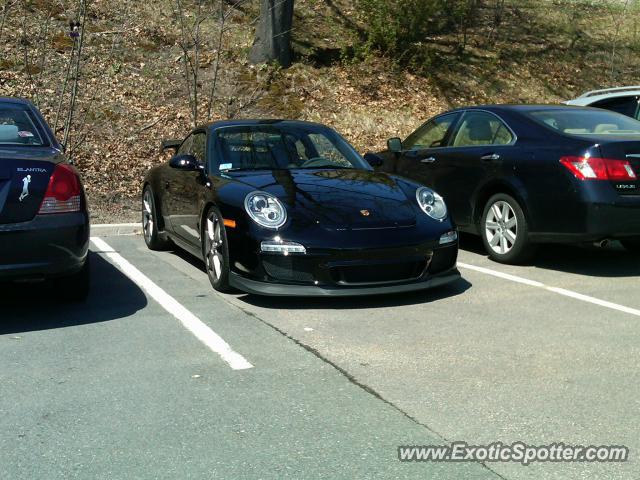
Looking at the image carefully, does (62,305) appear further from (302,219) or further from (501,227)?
(501,227)

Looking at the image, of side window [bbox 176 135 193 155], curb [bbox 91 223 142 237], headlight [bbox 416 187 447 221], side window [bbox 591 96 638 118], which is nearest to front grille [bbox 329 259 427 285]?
headlight [bbox 416 187 447 221]

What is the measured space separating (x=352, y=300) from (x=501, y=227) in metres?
2.22

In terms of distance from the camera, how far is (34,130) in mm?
6285

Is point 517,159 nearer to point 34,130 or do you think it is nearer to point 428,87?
point 34,130

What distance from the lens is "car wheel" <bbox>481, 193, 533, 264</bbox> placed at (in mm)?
7504

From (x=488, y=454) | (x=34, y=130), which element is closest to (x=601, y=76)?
(x=34, y=130)

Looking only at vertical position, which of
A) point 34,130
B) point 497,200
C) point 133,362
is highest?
point 34,130

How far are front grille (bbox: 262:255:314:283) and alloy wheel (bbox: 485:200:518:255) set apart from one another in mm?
2563

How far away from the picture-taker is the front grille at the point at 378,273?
5.92m

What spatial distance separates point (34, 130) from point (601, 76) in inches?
655

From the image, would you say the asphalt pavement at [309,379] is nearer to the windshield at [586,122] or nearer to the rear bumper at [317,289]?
the rear bumper at [317,289]

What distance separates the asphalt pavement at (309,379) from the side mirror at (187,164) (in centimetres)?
102

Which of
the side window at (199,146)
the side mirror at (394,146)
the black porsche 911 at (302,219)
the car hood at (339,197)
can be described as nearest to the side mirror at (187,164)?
the black porsche 911 at (302,219)

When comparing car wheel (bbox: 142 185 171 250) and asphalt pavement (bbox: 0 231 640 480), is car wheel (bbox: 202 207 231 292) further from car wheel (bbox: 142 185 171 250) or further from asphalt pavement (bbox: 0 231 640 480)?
car wheel (bbox: 142 185 171 250)
